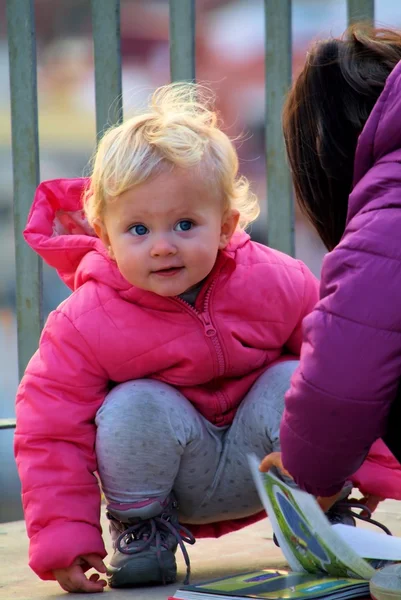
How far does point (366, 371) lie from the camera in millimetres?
1402

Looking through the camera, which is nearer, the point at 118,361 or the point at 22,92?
the point at 118,361

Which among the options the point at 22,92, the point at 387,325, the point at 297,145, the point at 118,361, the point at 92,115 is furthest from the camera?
the point at 92,115

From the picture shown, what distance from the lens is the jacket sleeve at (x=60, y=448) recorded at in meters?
1.82

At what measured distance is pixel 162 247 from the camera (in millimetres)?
1854

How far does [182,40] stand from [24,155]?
473mm

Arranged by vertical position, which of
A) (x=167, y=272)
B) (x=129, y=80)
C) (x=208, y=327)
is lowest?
(x=208, y=327)

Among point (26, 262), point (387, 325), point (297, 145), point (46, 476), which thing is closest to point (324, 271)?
point (387, 325)

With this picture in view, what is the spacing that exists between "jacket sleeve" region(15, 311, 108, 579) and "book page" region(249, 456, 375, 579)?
33cm

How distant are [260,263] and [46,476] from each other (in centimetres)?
56

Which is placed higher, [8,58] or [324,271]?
[8,58]

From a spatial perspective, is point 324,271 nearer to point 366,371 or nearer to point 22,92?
point 366,371

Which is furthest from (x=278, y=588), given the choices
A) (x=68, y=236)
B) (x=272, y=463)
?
(x=68, y=236)

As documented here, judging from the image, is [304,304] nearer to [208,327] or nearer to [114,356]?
[208,327]

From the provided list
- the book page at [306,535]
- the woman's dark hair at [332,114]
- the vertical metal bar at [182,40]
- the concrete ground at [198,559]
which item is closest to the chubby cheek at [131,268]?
the woman's dark hair at [332,114]
